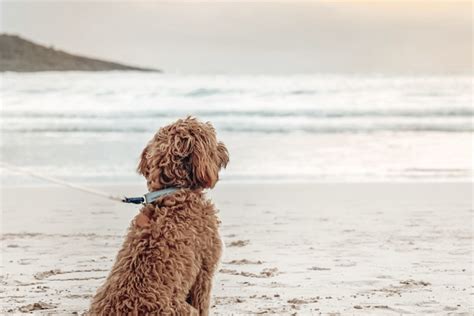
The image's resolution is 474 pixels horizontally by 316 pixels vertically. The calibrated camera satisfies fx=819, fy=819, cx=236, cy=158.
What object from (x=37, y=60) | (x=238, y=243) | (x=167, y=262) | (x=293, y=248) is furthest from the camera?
(x=37, y=60)

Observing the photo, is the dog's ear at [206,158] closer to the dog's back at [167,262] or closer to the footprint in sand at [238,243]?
the dog's back at [167,262]

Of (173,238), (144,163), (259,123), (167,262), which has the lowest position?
(167,262)

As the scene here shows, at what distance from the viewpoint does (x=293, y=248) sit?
770cm

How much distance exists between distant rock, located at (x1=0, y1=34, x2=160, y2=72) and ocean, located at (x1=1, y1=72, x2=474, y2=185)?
5.30 m

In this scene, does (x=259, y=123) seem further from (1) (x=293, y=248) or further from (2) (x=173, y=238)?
(2) (x=173, y=238)

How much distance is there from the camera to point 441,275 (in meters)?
6.71

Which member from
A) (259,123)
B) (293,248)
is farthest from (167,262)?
(259,123)

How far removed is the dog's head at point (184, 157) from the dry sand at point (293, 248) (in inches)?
72.6

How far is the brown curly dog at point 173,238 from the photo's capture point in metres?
3.86

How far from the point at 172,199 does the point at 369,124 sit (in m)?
17.0

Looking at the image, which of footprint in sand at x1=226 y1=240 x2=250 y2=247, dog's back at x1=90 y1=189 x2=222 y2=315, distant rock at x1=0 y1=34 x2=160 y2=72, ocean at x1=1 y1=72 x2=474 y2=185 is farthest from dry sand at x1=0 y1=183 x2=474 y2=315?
distant rock at x1=0 y1=34 x2=160 y2=72

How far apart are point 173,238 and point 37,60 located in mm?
42376

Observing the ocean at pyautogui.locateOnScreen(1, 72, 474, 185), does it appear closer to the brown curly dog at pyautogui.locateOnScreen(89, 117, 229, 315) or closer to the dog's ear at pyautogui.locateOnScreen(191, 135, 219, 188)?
the brown curly dog at pyautogui.locateOnScreen(89, 117, 229, 315)

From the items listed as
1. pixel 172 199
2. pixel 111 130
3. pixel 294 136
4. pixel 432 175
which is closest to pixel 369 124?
pixel 294 136
